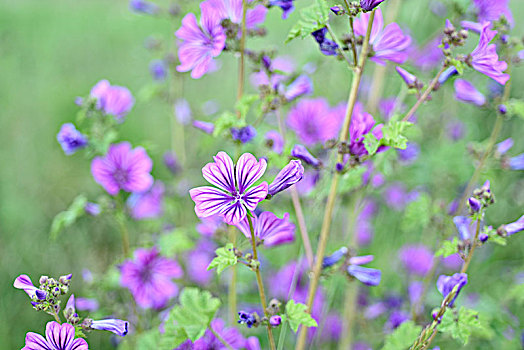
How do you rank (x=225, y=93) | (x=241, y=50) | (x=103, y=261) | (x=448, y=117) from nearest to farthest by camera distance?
(x=241, y=50) < (x=103, y=261) < (x=448, y=117) < (x=225, y=93)

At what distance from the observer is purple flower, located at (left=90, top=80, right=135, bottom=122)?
2.00m

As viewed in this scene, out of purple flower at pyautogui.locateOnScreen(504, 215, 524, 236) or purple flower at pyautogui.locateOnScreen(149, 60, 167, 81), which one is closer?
purple flower at pyautogui.locateOnScreen(504, 215, 524, 236)

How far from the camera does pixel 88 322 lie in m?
1.24

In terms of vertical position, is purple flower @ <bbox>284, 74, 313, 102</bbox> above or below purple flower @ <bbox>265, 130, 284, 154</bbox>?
above

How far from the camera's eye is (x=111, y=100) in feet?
6.67

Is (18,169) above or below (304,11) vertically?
below

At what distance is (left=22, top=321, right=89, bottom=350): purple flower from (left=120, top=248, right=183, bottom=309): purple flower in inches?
33.9

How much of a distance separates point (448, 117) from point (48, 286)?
2840mm

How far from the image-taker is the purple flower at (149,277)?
2.08m

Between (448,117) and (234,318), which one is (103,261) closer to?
(234,318)

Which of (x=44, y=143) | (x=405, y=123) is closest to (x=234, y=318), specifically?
(x=405, y=123)

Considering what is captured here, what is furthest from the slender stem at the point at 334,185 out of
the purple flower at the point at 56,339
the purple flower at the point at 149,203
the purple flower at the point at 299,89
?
the purple flower at the point at 149,203

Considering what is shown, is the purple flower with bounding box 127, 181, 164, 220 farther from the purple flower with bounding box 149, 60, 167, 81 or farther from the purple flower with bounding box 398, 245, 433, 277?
the purple flower with bounding box 398, 245, 433, 277

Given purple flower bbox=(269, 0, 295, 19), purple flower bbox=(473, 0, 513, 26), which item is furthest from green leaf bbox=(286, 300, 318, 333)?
purple flower bbox=(473, 0, 513, 26)
